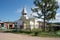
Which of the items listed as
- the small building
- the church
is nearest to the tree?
the church

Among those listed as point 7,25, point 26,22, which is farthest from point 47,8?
point 7,25

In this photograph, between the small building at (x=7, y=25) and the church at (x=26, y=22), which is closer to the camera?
the church at (x=26, y=22)

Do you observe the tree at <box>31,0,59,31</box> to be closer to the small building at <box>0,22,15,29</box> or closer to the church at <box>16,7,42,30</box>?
the church at <box>16,7,42,30</box>

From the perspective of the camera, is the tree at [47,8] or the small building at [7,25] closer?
the tree at [47,8]

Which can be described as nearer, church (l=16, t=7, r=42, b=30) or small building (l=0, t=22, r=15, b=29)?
church (l=16, t=7, r=42, b=30)

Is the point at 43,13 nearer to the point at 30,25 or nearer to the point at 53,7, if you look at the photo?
the point at 53,7

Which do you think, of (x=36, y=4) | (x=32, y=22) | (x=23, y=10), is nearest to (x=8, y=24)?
(x=23, y=10)

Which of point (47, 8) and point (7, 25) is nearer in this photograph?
point (47, 8)

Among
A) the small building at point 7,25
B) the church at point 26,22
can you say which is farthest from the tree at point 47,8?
the small building at point 7,25

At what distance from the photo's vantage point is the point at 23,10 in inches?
2245

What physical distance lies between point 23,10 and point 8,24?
1575 cm

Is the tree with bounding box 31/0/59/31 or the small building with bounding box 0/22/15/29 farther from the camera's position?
the small building with bounding box 0/22/15/29

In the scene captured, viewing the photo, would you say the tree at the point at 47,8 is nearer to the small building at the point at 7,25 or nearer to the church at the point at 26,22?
the church at the point at 26,22

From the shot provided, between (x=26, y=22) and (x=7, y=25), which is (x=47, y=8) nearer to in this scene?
(x=26, y=22)
